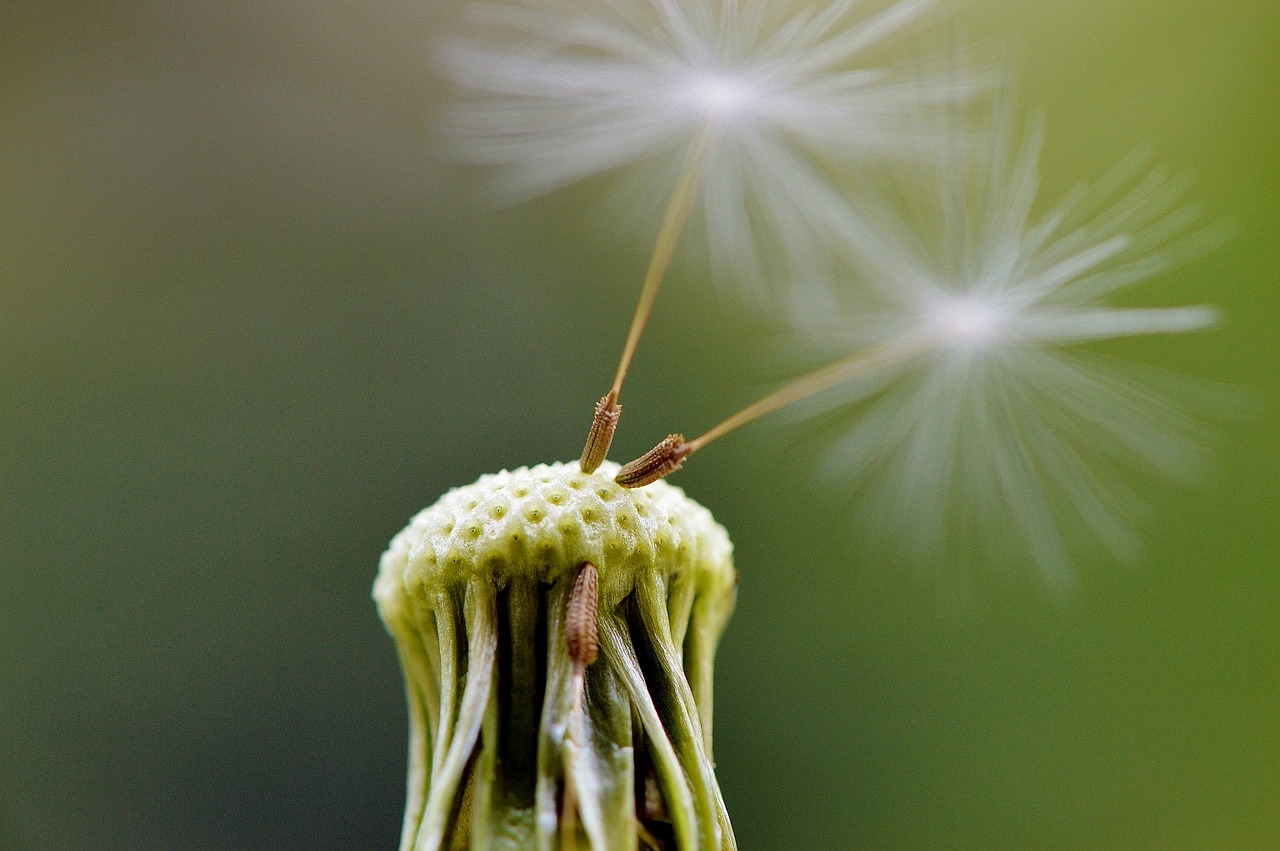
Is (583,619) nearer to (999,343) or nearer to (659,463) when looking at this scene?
(659,463)

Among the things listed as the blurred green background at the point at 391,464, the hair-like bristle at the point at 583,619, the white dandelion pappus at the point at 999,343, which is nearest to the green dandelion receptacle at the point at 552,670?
the hair-like bristle at the point at 583,619

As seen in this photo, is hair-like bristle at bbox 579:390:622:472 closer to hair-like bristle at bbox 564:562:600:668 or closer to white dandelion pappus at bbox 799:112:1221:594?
hair-like bristle at bbox 564:562:600:668

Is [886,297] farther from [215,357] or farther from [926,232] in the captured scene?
[215,357]

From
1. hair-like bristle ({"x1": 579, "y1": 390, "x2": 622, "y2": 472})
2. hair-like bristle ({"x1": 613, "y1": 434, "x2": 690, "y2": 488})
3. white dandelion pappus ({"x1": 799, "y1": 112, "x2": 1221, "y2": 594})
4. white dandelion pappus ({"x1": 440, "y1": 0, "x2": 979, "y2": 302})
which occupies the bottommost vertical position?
hair-like bristle ({"x1": 613, "y1": 434, "x2": 690, "y2": 488})

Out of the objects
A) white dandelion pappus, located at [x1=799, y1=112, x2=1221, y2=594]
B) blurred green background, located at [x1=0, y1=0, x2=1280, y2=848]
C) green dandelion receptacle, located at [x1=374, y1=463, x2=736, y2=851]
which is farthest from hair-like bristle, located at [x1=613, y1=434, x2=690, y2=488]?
blurred green background, located at [x1=0, y1=0, x2=1280, y2=848]

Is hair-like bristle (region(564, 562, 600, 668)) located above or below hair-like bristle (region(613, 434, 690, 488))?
below

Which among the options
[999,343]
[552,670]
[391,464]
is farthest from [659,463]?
[391,464]

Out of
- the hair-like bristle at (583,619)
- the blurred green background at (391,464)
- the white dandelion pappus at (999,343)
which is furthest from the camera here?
the blurred green background at (391,464)

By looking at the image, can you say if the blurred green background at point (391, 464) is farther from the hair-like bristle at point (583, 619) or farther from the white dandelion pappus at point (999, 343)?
the hair-like bristle at point (583, 619)
